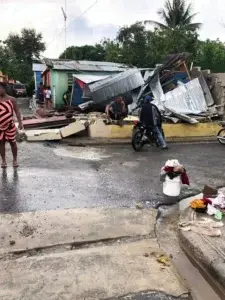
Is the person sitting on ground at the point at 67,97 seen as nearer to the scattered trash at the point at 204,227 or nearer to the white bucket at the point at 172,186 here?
the white bucket at the point at 172,186

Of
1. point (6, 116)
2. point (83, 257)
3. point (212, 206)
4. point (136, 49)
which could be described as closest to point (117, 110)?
point (6, 116)

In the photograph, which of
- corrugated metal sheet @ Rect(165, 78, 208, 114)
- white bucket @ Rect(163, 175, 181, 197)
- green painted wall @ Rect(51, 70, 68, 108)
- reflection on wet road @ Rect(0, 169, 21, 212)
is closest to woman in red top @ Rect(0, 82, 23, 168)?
reflection on wet road @ Rect(0, 169, 21, 212)

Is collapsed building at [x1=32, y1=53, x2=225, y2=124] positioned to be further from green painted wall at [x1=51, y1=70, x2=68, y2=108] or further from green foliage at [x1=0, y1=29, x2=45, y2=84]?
green foliage at [x1=0, y1=29, x2=45, y2=84]

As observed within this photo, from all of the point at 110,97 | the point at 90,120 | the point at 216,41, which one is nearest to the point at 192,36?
the point at 216,41

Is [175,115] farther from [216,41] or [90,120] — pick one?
[216,41]

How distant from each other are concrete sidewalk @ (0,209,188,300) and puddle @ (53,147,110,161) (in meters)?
4.37

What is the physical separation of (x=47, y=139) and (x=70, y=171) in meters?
4.24

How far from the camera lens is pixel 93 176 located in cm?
789

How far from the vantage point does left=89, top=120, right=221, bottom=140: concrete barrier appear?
504 inches

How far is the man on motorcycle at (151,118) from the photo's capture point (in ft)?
37.3

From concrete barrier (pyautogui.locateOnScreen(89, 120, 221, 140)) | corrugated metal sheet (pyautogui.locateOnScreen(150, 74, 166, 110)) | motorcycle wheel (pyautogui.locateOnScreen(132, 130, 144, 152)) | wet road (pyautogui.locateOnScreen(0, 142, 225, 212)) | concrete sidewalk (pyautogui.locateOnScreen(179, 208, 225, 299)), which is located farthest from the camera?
corrugated metal sheet (pyautogui.locateOnScreen(150, 74, 166, 110))

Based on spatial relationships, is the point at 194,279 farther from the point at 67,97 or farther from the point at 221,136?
the point at 67,97

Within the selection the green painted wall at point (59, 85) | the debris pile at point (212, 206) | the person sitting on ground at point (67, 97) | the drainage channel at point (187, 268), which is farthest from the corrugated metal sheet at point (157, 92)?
the drainage channel at point (187, 268)

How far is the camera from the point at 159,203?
20.8ft
